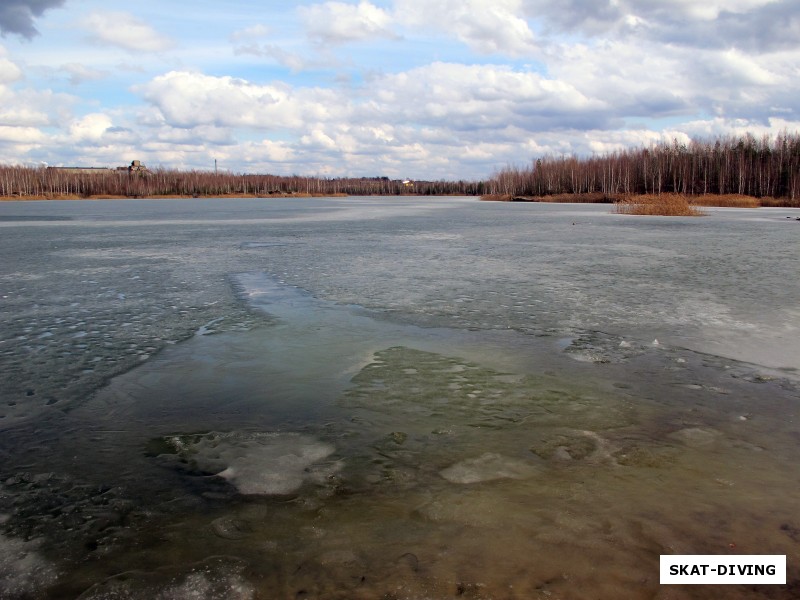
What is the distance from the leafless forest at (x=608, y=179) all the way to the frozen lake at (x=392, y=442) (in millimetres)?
69034

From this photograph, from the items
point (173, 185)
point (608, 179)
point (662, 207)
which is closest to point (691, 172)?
point (608, 179)

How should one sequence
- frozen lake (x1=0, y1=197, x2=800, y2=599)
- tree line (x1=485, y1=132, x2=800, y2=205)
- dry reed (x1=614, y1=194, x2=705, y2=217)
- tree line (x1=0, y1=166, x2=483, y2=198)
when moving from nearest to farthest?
1. frozen lake (x1=0, y1=197, x2=800, y2=599)
2. dry reed (x1=614, y1=194, x2=705, y2=217)
3. tree line (x1=485, y1=132, x2=800, y2=205)
4. tree line (x1=0, y1=166, x2=483, y2=198)

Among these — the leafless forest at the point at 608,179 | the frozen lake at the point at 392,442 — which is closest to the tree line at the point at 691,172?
the leafless forest at the point at 608,179

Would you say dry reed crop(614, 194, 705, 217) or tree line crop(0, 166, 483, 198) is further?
tree line crop(0, 166, 483, 198)

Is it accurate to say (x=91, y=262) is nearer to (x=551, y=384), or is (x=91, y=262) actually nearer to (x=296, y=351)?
(x=296, y=351)

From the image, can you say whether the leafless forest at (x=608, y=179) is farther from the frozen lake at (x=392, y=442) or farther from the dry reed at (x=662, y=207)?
the frozen lake at (x=392, y=442)

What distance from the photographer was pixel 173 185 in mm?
144500

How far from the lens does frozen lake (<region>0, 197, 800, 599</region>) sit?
3375 mm

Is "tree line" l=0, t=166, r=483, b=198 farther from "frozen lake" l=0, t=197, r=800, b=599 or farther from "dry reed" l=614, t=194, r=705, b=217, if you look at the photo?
"frozen lake" l=0, t=197, r=800, b=599

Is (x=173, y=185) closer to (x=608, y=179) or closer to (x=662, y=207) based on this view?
(x=608, y=179)

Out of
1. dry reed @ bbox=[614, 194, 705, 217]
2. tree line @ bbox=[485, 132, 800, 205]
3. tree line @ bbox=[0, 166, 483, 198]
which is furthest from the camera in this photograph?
tree line @ bbox=[0, 166, 483, 198]

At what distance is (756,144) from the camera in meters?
87.0

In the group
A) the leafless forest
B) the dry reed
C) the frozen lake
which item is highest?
the leafless forest

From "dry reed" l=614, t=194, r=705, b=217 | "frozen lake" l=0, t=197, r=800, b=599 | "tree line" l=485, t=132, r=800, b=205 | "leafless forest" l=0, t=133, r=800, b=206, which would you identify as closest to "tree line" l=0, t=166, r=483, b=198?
"leafless forest" l=0, t=133, r=800, b=206
